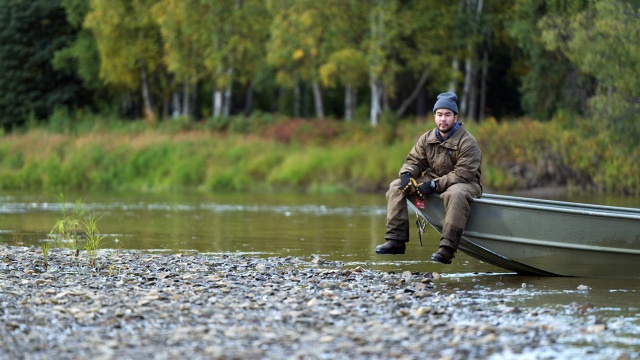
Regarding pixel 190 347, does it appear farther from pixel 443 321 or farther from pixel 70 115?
pixel 70 115

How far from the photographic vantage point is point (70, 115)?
56.9 metres

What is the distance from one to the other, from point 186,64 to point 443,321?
4081 cm

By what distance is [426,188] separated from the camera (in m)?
12.3

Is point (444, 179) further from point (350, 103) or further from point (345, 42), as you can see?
point (350, 103)

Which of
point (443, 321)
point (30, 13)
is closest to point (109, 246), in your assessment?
point (443, 321)

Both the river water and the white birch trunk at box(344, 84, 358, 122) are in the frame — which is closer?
the river water

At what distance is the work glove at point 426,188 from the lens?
40.4 feet

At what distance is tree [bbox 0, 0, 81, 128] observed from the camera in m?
55.1

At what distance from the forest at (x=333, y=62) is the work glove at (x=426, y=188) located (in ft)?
58.4

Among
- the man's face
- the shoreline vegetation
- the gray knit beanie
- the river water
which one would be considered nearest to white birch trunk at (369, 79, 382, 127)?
the shoreline vegetation

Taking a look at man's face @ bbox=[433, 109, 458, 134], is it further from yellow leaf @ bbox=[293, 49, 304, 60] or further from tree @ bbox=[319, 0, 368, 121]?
yellow leaf @ bbox=[293, 49, 304, 60]

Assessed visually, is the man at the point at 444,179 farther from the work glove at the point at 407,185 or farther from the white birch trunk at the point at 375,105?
the white birch trunk at the point at 375,105

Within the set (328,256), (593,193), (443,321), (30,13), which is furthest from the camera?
(30,13)

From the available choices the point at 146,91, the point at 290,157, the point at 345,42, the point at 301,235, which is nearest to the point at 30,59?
the point at 146,91
